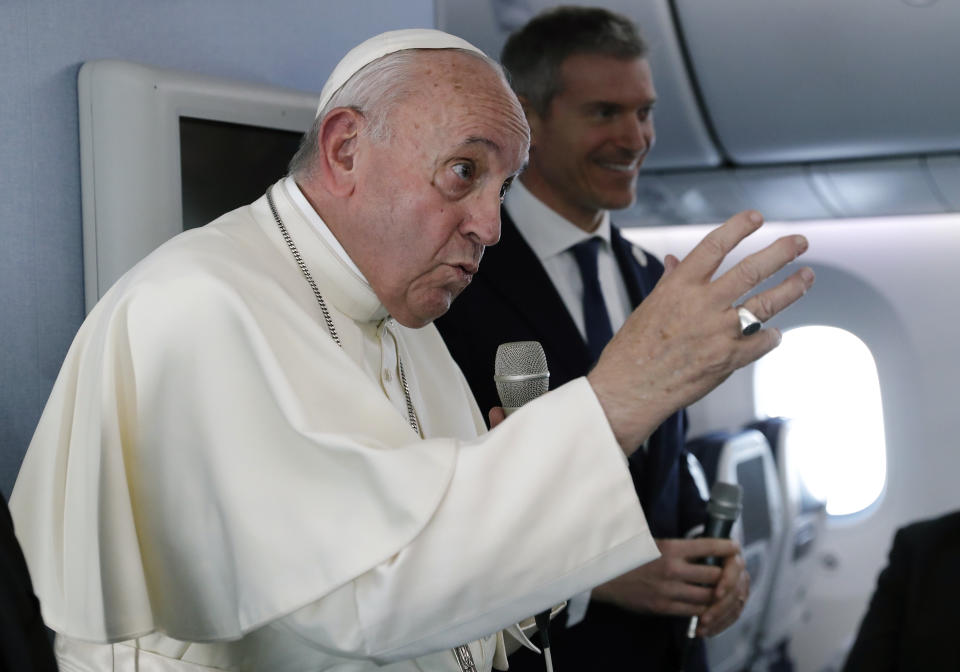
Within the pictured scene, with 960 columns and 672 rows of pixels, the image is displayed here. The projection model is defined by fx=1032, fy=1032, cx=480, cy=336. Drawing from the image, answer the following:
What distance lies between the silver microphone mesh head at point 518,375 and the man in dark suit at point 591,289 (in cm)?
63

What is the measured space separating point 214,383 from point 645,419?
1.73 feet

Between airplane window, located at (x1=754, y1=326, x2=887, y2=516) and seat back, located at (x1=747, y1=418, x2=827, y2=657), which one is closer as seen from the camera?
seat back, located at (x1=747, y1=418, x2=827, y2=657)

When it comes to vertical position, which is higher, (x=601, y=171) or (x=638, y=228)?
(x=638, y=228)

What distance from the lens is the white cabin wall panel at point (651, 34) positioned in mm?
3379

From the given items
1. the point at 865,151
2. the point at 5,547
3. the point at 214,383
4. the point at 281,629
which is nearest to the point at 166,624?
the point at 281,629

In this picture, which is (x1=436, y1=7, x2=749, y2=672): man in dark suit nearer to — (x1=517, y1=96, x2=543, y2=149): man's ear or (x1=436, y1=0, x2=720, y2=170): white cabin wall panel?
(x1=517, y1=96, x2=543, y2=149): man's ear

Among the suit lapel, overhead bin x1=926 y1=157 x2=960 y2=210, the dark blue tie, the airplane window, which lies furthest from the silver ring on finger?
the airplane window

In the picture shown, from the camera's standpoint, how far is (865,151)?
3.88m

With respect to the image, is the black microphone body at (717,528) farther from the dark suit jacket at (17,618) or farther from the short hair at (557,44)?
the dark suit jacket at (17,618)

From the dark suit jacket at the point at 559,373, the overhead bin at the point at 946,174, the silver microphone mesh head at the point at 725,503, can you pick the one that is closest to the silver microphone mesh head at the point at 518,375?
the dark suit jacket at the point at 559,373

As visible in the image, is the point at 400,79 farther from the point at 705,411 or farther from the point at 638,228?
the point at 705,411

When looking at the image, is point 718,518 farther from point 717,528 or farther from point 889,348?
point 889,348

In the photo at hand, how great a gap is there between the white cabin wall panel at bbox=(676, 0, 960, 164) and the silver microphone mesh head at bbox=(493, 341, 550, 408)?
83.8 inches

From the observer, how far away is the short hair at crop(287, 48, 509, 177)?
1.47 meters
